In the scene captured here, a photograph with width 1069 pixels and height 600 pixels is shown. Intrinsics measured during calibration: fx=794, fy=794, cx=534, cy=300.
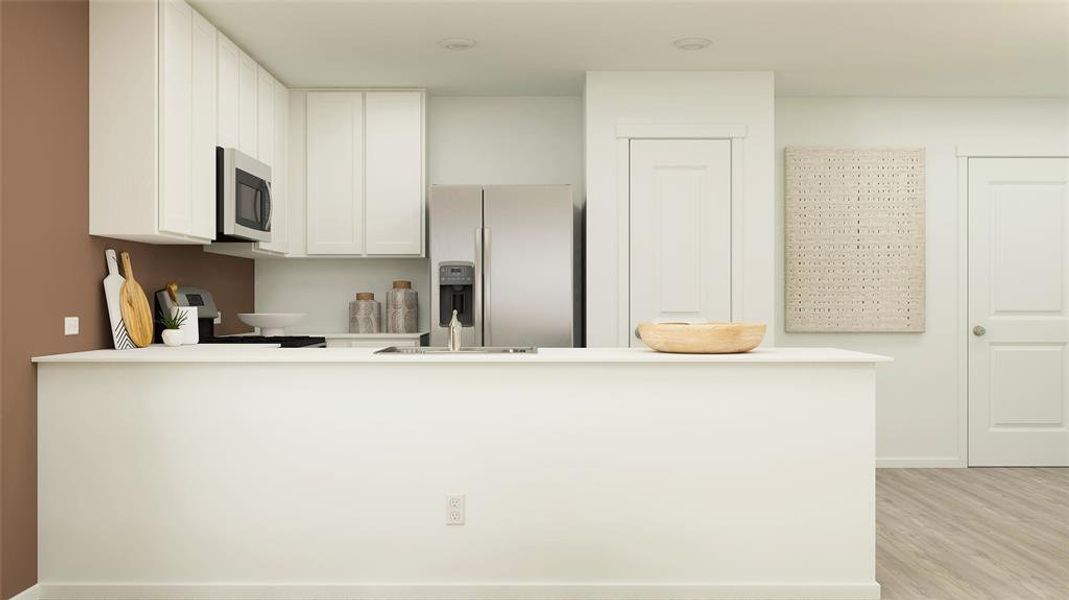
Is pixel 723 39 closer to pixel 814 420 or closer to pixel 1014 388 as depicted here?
pixel 814 420

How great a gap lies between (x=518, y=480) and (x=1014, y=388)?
3.89 metres

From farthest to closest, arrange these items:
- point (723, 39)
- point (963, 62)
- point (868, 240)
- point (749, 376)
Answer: point (868, 240) < point (963, 62) < point (723, 39) < point (749, 376)

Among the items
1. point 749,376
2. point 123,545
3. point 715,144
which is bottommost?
point 123,545

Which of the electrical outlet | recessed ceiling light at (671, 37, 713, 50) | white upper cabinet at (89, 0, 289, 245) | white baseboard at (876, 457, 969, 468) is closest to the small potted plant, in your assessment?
white upper cabinet at (89, 0, 289, 245)

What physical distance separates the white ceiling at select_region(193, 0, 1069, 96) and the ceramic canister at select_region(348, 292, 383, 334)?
1284 millimetres

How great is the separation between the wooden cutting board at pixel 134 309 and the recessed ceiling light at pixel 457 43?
1.75m

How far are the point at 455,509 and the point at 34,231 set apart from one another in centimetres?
173

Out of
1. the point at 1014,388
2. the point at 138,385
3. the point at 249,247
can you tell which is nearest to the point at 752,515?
the point at 138,385

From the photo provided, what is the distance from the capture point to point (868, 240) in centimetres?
495

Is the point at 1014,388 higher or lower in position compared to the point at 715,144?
lower

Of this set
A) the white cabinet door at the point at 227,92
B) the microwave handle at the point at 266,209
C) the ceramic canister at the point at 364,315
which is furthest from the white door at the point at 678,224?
the white cabinet door at the point at 227,92

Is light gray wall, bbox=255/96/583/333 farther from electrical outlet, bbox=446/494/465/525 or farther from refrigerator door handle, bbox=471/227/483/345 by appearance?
electrical outlet, bbox=446/494/465/525

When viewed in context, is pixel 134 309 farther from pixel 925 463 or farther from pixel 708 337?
pixel 925 463

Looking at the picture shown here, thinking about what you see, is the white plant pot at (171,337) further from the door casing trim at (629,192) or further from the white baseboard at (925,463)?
the white baseboard at (925,463)
